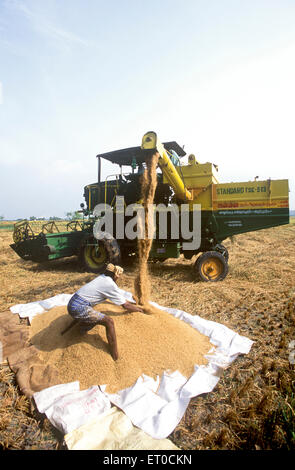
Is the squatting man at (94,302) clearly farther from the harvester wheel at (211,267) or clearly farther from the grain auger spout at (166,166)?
the harvester wheel at (211,267)

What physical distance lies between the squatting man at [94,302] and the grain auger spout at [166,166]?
273 cm

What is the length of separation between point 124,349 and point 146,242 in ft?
6.36

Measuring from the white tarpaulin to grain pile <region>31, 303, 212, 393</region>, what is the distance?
0.10 m

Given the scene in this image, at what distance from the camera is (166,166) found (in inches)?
217

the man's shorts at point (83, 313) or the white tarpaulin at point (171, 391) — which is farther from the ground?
the man's shorts at point (83, 313)

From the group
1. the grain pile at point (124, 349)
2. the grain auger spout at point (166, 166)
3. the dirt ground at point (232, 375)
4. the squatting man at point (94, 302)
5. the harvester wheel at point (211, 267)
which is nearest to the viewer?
the dirt ground at point (232, 375)

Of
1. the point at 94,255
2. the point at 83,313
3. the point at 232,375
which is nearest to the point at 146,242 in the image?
→ the point at 83,313

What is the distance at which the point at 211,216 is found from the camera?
20.4 ft

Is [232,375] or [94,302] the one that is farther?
[94,302]

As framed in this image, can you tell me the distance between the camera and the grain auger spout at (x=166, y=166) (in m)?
4.75

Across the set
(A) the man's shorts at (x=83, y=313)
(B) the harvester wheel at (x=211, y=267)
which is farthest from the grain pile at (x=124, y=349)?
(B) the harvester wheel at (x=211, y=267)

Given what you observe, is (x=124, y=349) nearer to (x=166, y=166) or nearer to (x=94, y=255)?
(x=166, y=166)
